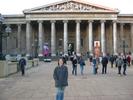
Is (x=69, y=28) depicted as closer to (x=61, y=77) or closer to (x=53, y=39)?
(x=53, y=39)

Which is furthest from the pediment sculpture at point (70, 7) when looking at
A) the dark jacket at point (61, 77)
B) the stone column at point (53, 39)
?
the dark jacket at point (61, 77)

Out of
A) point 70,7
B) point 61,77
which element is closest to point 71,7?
point 70,7

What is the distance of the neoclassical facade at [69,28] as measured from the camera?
101438mm

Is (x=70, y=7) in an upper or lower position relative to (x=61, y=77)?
upper

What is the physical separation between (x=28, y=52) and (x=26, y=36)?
4089 mm

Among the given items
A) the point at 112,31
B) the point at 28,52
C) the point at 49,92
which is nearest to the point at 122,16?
the point at 112,31

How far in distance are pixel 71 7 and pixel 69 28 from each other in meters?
10.0

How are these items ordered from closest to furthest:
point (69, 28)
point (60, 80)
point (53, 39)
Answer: point (60, 80) → point (53, 39) → point (69, 28)

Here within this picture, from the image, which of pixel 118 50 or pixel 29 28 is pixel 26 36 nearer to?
pixel 29 28

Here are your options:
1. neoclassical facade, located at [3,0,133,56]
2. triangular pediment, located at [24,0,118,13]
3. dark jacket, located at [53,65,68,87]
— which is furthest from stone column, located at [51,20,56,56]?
dark jacket, located at [53,65,68,87]

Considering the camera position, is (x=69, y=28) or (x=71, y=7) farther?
(x=69, y=28)

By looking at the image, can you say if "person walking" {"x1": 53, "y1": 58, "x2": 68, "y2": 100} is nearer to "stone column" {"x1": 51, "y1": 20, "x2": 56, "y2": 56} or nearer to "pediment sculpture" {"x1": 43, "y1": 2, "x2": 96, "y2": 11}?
"stone column" {"x1": 51, "y1": 20, "x2": 56, "y2": 56}

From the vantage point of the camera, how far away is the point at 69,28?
366 feet

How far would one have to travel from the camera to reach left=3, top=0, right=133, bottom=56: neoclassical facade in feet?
333
